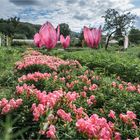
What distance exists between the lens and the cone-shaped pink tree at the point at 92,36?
7.12ft

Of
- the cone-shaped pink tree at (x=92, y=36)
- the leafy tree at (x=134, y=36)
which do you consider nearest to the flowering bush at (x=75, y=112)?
the cone-shaped pink tree at (x=92, y=36)

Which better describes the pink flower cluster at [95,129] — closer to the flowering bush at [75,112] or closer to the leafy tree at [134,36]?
the flowering bush at [75,112]

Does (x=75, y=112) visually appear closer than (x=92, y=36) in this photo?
No

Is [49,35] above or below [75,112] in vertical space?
above

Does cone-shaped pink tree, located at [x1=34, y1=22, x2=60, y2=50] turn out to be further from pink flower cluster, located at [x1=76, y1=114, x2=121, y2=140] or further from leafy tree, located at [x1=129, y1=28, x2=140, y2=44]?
leafy tree, located at [x1=129, y1=28, x2=140, y2=44]

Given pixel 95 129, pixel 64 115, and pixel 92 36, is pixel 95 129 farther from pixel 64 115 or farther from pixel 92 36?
pixel 92 36

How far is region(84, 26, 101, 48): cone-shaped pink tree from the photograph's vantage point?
2170mm

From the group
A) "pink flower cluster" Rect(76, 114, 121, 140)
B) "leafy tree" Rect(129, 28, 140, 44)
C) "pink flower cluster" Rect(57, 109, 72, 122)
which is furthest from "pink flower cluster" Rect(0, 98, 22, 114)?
"leafy tree" Rect(129, 28, 140, 44)

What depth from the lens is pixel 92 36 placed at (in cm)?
229

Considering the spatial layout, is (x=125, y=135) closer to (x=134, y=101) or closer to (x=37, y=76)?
(x=134, y=101)

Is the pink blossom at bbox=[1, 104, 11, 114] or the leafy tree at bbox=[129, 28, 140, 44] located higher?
the pink blossom at bbox=[1, 104, 11, 114]

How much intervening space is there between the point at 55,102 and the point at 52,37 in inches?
52.4

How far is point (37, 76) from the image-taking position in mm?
5730

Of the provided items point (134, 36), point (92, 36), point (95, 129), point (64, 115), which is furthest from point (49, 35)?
point (134, 36)
